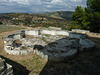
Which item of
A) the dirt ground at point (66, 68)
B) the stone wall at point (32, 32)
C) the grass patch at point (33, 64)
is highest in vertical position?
the stone wall at point (32, 32)

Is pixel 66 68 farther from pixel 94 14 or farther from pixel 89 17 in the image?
pixel 89 17

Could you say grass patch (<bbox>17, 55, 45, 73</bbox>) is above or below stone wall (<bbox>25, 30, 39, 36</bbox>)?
below

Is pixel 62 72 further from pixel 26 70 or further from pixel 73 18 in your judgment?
pixel 73 18

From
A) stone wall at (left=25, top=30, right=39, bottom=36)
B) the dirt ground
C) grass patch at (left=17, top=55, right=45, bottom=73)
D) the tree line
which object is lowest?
the dirt ground

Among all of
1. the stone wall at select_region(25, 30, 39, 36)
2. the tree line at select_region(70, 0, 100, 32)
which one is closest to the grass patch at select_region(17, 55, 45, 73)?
the stone wall at select_region(25, 30, 39, 36)

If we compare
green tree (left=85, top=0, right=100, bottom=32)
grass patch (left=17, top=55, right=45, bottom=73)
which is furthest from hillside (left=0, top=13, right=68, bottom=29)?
grass patch (left=17, top=55, right=45, bottom=73)

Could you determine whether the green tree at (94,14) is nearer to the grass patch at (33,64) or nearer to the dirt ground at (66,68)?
the dirt ground at (66,68)

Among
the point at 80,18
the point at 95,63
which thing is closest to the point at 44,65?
the point at 95,63

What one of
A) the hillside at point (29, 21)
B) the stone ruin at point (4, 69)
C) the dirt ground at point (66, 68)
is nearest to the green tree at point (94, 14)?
the dirt ground at point (66, 68)

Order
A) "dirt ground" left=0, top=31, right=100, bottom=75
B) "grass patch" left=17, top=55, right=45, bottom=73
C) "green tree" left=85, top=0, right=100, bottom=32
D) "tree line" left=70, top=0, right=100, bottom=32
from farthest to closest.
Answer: "tree line" left=70, top=0, right=100, bottom=32, "green tree" left=85, top=0, right=100, bottom=32, "grass patch" left=17, top=55, right=45, bottom=73, "dirt ground" left=0, top=31, right=100, bottom=75

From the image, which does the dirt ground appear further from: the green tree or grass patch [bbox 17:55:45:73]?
the green tree

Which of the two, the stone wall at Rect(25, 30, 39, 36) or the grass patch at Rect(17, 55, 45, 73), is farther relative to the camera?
the stone wall at Rect(25, 30, 39, 36)

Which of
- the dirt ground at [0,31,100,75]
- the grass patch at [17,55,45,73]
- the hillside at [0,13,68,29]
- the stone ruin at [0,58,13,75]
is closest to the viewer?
the stone ruin at [0,58,13,75]

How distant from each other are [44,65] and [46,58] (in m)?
0.70
